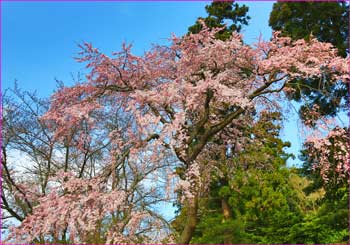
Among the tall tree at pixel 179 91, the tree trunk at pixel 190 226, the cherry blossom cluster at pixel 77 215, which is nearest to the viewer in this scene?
the cherry blossom cluster at pixel 77 215

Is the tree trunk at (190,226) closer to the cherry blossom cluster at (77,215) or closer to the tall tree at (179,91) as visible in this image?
the tall tree at (179,91)

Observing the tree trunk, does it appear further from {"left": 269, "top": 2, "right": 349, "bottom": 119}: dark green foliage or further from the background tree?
{"left": 269, "top": 2, "right": 349, "bottom": 119}: dark green foliage

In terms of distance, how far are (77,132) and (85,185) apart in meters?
2.39

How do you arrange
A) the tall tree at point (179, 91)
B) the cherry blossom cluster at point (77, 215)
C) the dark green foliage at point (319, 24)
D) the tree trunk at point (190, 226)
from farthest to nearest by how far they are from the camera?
the dark green foliage at point (319, 24) → the tree trunk at point (190, 226) → the tall tree at point (179, 91) → the cherry blossom cluster at point (77, 215)

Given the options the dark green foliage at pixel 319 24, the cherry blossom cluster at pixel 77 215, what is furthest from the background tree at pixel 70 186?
the dark green foliage at pixel 319 24

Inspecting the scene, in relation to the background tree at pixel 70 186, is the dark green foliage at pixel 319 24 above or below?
above

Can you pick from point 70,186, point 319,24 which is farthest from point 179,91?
point 319,24

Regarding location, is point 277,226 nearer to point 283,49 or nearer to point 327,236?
point 327,236

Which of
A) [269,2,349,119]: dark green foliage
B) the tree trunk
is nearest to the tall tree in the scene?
the tree trunk

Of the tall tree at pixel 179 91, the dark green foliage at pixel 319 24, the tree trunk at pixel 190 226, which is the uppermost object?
the dark green foliage at pixel 319 24

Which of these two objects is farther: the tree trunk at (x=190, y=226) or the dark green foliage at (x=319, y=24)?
the dark green foliage at (x=319, y=24)

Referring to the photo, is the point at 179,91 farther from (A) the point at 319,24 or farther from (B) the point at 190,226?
(A) the point at 319,24

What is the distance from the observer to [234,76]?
6844mm

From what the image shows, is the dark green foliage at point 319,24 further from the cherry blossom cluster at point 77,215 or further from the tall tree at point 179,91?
the cherry blossom cluster at point 77,215
